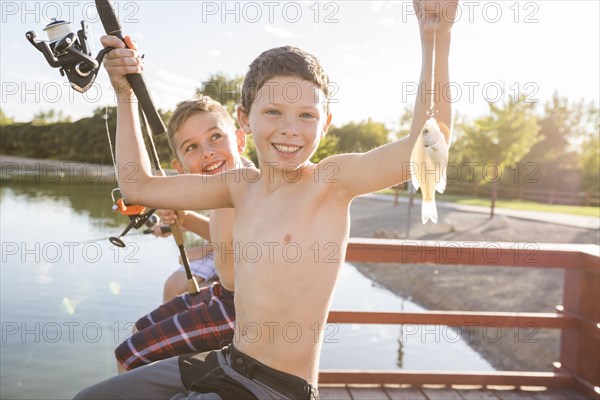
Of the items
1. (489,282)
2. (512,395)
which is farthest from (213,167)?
(489,282)

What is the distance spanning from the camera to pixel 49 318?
13500 mm

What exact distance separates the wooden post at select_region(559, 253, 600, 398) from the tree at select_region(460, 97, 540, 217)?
71.3ft

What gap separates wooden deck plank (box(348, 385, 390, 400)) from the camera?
12.2 ft

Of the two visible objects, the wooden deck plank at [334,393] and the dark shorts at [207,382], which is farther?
the wooden deck plank at [334,393]

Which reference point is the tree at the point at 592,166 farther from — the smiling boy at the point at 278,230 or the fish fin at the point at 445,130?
the fish fin at the point at 445,130

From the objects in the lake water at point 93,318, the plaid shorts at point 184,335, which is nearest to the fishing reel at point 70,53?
the plaid shorts at point 184,335

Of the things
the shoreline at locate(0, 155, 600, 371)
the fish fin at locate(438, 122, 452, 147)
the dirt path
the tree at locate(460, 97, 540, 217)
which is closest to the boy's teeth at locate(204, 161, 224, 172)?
the fish fin at locate(438, 122, 452, 147)

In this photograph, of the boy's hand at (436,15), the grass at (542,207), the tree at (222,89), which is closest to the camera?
the boy's hand at (436,15)

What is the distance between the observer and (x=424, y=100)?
153 cm

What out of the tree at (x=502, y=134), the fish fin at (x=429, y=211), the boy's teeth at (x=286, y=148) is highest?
the tree at (x=502, y=134)

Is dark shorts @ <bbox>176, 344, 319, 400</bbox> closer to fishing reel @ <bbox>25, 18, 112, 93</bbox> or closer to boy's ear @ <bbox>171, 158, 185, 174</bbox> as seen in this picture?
fishing reel @ <bbox>25, 18, 112, 93</bbox>

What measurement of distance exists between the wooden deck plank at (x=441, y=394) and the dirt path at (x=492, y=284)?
5.27m

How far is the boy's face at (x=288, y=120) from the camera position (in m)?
1.85

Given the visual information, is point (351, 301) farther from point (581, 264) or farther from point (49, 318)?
point (581, 264)
